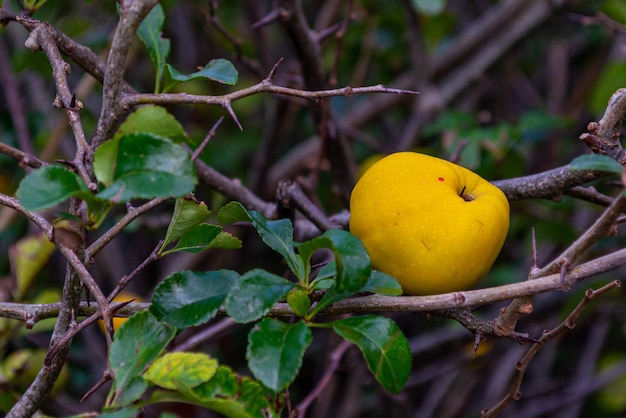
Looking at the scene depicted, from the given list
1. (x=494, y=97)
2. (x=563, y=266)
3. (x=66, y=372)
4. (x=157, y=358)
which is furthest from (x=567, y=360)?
(x=157, y=358)

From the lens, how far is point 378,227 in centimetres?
75

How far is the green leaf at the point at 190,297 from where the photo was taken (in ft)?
2.06

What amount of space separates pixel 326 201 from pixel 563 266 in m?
1.29

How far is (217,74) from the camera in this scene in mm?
723

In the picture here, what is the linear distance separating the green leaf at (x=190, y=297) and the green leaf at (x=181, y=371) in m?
0.03

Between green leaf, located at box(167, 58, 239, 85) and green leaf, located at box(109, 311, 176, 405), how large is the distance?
0.25 metres

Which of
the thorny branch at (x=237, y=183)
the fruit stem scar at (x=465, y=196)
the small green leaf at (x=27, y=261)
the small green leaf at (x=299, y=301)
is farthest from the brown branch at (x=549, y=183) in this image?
the small green leaf at (x=27, y=261)

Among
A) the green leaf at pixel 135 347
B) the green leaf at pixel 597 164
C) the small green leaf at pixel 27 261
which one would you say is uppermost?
the green leaf at pixel 597 164

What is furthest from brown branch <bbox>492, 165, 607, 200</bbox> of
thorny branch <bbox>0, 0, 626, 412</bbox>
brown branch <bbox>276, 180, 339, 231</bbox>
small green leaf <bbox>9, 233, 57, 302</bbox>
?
small green leaf <bbox>9, 233, 57, 302</bbox>

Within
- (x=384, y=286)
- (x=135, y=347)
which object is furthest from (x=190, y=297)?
(x=384, y=286)

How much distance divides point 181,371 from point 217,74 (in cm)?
31

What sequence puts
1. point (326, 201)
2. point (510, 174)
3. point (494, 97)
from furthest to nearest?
1. point (494, 97)
2. point (326, 201)
3. point (510, 174)

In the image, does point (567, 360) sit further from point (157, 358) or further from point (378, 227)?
point (157, 358)

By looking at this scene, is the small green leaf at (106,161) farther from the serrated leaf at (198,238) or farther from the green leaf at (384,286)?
the green leaf at (384,286)
